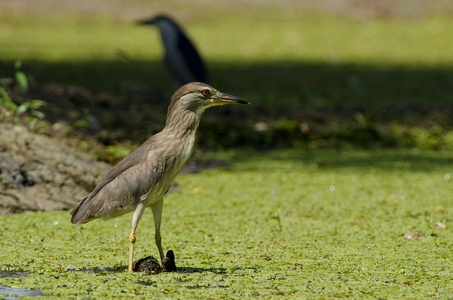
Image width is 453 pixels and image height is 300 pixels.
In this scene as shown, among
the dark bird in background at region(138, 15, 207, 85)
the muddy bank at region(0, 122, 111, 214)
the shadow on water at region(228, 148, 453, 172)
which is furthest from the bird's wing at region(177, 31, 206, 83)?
the muddy bank at region(0, 122, 111, 214)

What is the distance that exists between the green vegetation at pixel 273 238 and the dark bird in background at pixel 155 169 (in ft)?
0.94

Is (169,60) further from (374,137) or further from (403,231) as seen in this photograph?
(403,231)

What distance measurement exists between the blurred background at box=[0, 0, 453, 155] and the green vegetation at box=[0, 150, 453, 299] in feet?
2.71

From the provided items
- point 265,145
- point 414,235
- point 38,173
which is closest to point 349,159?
point 265,145

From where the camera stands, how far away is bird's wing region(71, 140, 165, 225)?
3402mm

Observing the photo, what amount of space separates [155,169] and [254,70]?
6165mm

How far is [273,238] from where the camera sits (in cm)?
420

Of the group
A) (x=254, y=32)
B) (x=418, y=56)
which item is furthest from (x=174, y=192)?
(x=254, y=32)

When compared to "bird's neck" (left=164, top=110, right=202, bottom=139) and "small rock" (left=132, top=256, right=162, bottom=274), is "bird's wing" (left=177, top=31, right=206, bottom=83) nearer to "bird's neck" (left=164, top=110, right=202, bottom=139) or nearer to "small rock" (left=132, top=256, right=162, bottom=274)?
"bird's neck" (left=164, top=110, right=202, bottom=139)

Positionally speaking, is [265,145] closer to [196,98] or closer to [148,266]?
[196,98]

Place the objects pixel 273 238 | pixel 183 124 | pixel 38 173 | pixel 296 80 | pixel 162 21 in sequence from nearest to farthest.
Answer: pixel 183 124
pixel 273 238
pixel 38 173
pixel 162 21
pixel 296 80

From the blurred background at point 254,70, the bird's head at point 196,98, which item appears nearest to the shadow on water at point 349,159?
the blurred background at point 254,70

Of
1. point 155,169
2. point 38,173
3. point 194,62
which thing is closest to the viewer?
point 155,169

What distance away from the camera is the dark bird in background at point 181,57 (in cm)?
759
